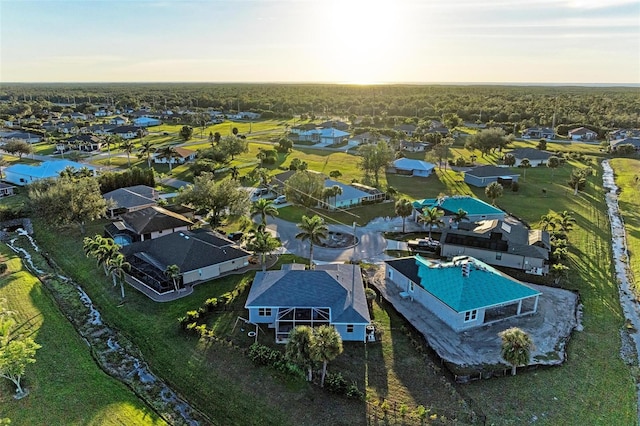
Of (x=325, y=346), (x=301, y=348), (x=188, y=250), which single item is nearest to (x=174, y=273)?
(x=188, y=250)

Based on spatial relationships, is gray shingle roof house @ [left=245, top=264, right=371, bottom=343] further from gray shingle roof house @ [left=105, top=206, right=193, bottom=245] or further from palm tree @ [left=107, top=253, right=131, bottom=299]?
gray shingle roof house @ [left=105, top=206, right=193, bottom=245]

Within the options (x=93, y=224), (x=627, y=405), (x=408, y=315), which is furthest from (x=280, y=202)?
(x=627, y=405)

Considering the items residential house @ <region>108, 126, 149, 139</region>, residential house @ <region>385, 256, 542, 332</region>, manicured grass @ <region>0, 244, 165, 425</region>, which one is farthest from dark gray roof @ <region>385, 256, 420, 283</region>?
residential house @ <region>108, 126, 149, 139</region>

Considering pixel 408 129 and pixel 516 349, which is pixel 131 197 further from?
pixel 408 129

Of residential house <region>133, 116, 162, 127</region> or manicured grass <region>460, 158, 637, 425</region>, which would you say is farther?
residential house <region>133, 116, 162, 127</region>

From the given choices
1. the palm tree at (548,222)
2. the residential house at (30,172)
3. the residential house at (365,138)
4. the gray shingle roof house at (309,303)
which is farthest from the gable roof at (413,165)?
the residential house at (30,172)

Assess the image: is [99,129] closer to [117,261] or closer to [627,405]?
[117,261]

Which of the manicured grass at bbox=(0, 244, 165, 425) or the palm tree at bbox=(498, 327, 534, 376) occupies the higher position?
the palm tree at bbox=(498, 327, 534, 376)

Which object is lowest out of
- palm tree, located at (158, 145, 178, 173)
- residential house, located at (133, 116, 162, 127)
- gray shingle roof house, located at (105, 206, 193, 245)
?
gray shingle roof house, located at (105, 206, 193, 245)
